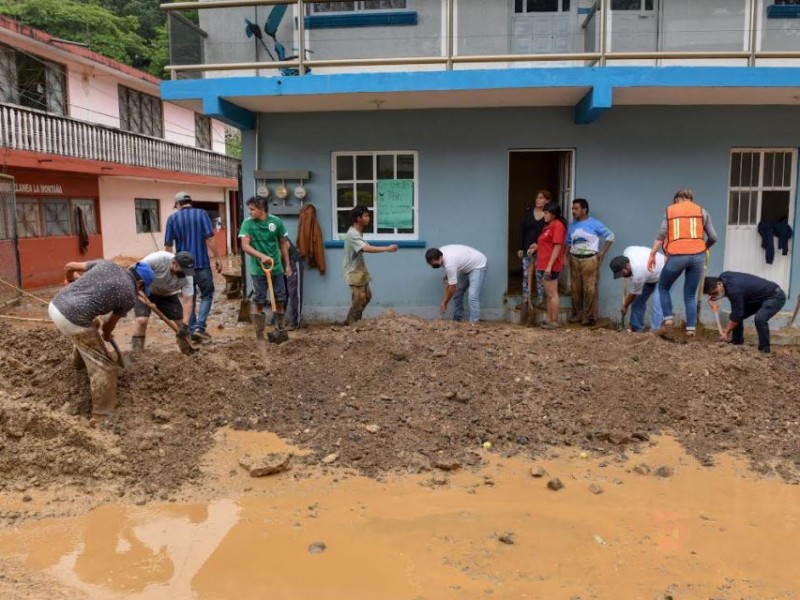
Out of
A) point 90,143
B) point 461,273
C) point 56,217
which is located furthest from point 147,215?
point 461,273

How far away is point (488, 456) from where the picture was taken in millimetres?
4609

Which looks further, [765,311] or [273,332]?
[273,332]

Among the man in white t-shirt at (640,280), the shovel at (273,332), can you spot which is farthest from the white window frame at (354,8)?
the man in white t-shirt at (640,280)

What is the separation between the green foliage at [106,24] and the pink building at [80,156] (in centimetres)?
599

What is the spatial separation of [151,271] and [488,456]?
11.9 feet

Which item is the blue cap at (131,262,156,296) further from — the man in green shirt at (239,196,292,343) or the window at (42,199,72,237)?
the window at (42,199,72,237)

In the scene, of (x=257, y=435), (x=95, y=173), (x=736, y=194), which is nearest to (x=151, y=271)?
(x=257, y=435)

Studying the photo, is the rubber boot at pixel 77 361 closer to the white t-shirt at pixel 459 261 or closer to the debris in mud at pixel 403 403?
the debris in mud at pixel 403 403

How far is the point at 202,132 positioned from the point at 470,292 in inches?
753

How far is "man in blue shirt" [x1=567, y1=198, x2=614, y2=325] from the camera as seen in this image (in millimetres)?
8195

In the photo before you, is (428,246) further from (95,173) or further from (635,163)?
(95,173)

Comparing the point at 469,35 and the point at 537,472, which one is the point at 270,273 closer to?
the point at 469,35

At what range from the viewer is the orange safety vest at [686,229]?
22.5 ft

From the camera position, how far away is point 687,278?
699 cm
